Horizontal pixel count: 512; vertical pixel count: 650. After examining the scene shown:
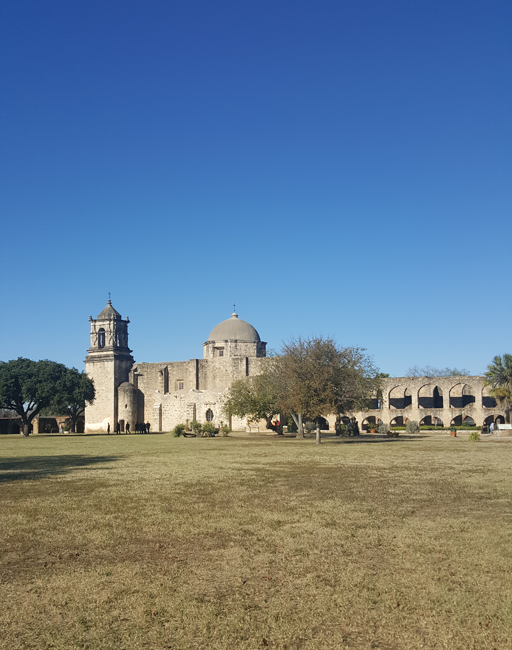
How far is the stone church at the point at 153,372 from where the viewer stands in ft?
185

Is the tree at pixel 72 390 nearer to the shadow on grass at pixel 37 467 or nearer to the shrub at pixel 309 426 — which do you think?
the shrub at pixel 309 426

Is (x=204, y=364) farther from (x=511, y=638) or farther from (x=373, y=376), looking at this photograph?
(x=511, y=638)

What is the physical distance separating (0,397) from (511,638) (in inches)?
1645

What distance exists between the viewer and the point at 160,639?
378 cm

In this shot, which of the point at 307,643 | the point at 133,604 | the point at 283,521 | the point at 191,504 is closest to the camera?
the point at 307,643

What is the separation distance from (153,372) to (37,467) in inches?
1743

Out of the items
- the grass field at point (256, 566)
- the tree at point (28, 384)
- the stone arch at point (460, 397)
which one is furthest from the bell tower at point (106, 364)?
the grass field at point (256, 566)

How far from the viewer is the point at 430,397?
168 ft

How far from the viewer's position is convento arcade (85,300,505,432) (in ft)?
167

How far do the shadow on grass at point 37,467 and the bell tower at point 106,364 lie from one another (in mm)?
40337

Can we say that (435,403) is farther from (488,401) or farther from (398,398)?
(488,401)

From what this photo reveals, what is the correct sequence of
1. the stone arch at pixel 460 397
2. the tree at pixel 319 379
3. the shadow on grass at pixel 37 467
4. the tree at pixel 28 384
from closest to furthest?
the shadow on grass at pixel 37 467 < the tree at pixel 319 379 < the tree at pixel 28 384 < the stone arch at pixel 460 397

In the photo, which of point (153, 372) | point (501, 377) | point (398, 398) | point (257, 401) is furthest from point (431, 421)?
point (153, 372)

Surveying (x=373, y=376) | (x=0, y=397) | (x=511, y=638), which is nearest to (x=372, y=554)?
(x=511, y=638)
